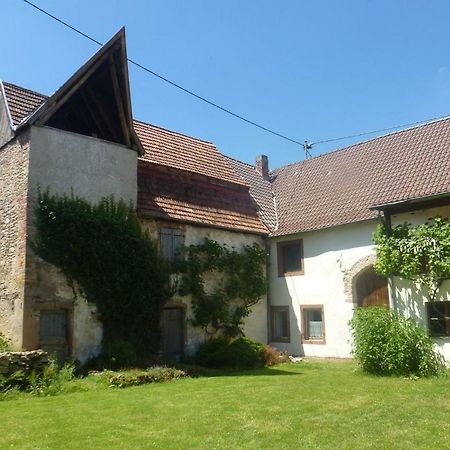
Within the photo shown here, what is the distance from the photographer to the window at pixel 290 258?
67.7ft

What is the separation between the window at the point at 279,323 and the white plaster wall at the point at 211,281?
16.7 inches

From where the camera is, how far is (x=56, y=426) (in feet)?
27.3

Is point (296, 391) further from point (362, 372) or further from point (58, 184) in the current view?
point (58, 184)

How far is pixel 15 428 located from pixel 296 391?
5956mm

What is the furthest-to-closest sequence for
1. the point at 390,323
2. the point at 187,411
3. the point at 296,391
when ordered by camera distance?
the point at 390,323
the point at 296,391
the point at 187,411

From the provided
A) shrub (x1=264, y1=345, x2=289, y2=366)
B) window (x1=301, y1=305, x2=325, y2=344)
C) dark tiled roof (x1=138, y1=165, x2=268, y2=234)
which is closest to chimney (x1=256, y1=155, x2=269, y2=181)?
dark tiled roof (x1=138, y1=165, x2=268, y2=234)

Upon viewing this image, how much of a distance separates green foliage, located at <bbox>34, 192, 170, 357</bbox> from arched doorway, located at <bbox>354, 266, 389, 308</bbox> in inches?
275

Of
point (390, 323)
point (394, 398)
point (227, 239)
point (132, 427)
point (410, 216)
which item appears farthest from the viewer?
point (227, 239)

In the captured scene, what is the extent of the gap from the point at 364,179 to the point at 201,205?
6.59 metres

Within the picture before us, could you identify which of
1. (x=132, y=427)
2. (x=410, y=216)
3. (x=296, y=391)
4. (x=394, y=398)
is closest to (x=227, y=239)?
(x=410, y=216)

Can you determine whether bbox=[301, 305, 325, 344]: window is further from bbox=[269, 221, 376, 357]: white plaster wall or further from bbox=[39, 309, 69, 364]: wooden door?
bbox=[39, 309, 69, 364]: wooden door

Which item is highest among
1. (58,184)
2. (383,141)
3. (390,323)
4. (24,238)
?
(383,141)

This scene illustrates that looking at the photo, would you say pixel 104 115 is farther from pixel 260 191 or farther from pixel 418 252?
pixel 418 252

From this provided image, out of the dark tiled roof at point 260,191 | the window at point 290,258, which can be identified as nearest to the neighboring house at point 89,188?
the window at point 290,258
